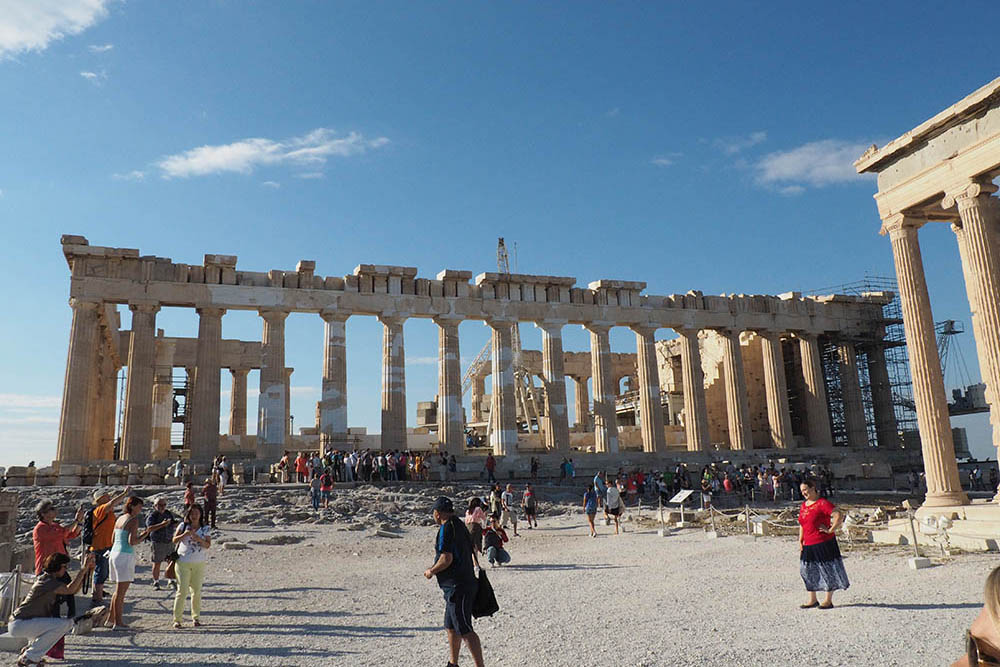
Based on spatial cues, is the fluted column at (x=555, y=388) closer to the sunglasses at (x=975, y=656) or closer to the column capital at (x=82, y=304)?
the column capital at (x=82, y=304)

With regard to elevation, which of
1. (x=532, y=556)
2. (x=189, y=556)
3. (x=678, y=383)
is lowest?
(x=532, y=556)

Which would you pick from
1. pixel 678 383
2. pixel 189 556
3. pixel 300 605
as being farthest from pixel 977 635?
pixel 678 383

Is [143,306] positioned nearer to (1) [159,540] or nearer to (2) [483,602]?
(1) [159,540]

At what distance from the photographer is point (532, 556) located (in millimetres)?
14102

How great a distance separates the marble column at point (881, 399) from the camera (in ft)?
123

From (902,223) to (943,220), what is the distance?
1.26 m

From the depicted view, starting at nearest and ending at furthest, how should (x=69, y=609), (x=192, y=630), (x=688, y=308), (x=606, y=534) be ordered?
(x=69, y=609)
(x=192, y=630)
(x=606, y=534)
(x=688, y=308)

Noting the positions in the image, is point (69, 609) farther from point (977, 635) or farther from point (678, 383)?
point (678, 383)

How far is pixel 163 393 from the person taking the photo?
3850cm

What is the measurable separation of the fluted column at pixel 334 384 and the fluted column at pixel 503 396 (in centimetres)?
663

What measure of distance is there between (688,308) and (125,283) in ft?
82.3

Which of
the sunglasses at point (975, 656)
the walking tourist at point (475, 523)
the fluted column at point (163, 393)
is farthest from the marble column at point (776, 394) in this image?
the sunglasses at point (975, 656)

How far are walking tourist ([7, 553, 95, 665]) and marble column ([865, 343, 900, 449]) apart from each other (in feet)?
127

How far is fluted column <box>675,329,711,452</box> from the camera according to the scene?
113 ft
